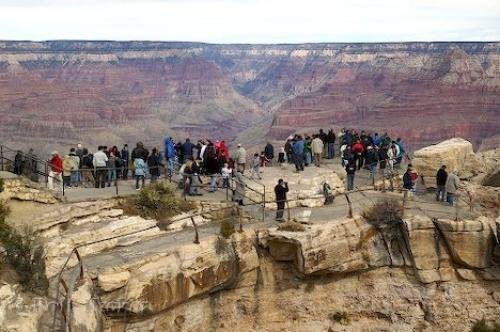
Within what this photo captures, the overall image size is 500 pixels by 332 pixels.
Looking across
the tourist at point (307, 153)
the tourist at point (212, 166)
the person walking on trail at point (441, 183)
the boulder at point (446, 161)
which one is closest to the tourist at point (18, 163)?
the tourist at point (212, 166)

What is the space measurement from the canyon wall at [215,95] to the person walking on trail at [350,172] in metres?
80.2

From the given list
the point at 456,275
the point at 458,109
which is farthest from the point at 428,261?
the point at 458,109

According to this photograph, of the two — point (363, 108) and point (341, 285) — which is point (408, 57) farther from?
point (341, 285)

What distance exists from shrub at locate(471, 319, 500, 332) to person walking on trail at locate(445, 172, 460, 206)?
3.64m

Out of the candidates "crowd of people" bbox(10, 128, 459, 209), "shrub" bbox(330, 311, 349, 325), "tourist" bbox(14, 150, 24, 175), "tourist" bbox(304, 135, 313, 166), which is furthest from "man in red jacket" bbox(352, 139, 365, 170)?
"tourist" bbox(14, 150, 24, 175)

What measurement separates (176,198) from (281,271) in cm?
332

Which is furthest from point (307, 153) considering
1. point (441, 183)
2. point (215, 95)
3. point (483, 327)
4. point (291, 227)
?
point (215, 95)

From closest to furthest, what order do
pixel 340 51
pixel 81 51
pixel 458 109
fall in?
pixel 458 109 → pixel 81 51 → pixel 340 51

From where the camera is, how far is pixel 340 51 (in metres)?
182

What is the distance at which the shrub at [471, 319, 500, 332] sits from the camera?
55.0 ft

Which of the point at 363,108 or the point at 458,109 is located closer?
the point at 458,109

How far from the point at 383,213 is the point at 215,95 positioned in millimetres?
167659

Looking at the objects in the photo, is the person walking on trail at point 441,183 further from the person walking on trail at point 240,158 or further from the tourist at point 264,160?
the tourist at point 264,160

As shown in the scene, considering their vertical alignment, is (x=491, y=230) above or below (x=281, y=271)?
above
